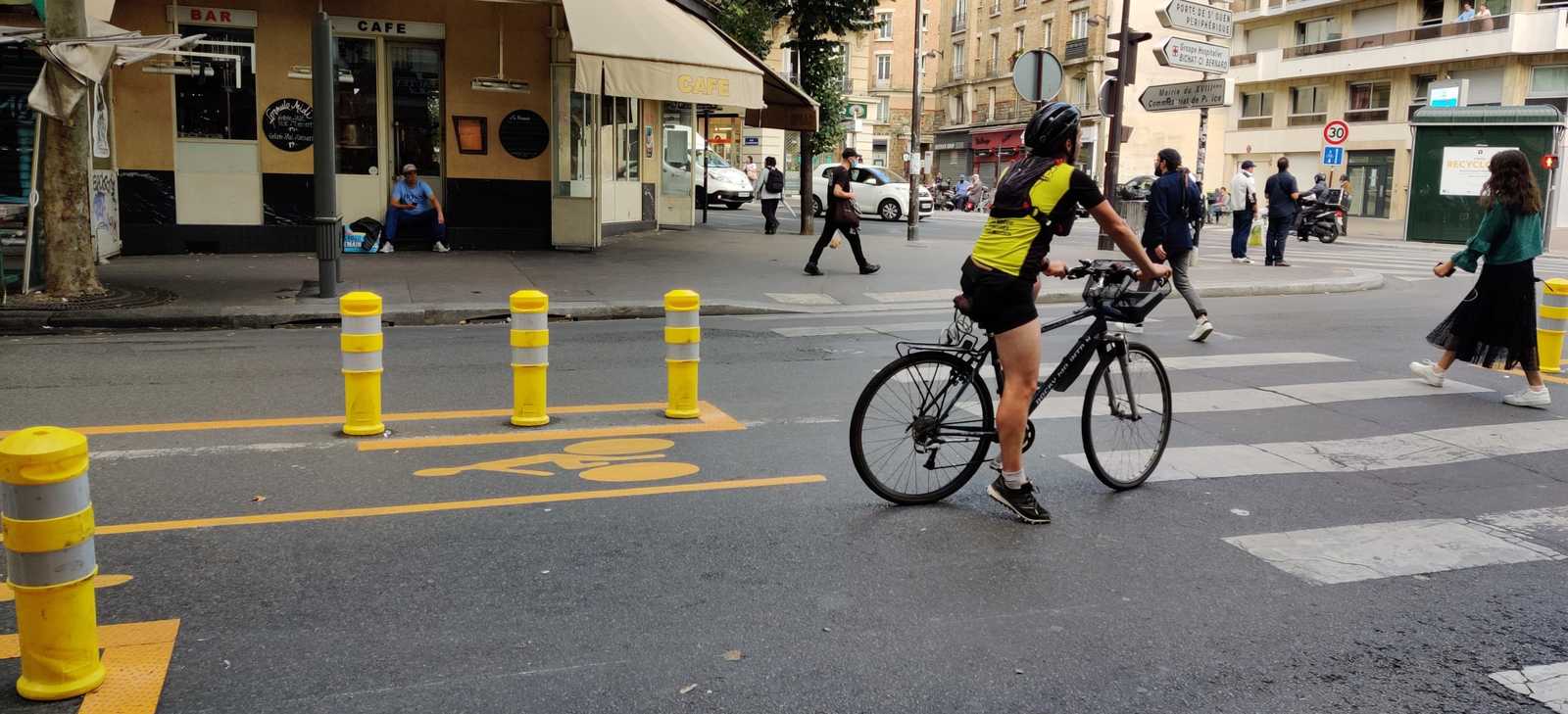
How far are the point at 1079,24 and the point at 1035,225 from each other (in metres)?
55.7

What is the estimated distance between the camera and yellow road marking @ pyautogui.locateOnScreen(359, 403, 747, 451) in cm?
634

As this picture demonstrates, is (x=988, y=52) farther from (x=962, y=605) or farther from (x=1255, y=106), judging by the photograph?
(x=962, y=605)

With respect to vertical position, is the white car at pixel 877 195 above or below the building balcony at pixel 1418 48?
below

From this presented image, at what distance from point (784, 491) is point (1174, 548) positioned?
1.74m

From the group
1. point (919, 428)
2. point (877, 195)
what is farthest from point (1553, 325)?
point (877, 195)

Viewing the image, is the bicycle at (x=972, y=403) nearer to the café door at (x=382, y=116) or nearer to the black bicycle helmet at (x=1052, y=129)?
the black bicycle helmet at (x=1052, y=129)

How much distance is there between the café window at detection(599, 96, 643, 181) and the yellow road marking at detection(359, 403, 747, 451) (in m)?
12.9

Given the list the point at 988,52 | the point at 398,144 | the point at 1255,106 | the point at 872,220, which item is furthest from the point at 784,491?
the point at 988,52

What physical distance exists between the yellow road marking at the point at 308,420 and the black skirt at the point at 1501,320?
5605 mm

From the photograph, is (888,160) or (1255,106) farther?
(888,160)

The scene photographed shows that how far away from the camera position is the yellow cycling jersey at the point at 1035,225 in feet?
15.6

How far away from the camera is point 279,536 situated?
4.72m

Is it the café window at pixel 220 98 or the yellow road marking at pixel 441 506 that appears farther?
the café window at pixel 220 98

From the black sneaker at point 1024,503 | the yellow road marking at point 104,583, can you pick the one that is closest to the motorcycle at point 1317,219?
the black sneaker at point 1024,503
